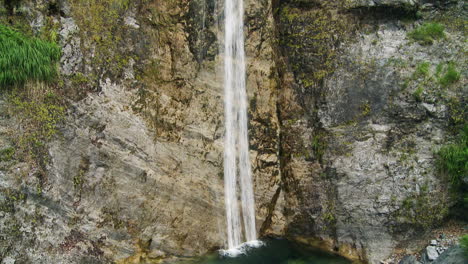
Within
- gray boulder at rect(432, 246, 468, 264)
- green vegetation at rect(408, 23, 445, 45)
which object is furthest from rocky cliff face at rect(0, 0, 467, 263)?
gray boulder at rect(432, 246, 468, 264)

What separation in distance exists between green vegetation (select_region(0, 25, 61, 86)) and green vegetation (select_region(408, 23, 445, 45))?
799 cm

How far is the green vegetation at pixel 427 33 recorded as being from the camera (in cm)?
901

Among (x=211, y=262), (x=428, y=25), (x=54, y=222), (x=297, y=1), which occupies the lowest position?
(x=211, y=262)

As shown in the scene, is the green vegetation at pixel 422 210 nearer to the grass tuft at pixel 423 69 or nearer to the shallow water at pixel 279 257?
the shallow water at pixel 279 257

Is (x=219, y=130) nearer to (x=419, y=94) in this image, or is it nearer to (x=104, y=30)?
(x=104, y=30)

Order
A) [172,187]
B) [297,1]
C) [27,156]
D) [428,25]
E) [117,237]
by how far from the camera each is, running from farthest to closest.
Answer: [297,1] < [428,25] < [172,187] < [117,237] < [27,156]

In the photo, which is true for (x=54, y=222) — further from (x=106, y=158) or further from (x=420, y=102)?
(x=420, y=102)

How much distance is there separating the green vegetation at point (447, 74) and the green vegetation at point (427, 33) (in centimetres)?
68

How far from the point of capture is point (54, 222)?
23.8 ft

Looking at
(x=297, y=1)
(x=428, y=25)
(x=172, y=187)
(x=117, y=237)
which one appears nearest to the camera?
(x=117, y=237)

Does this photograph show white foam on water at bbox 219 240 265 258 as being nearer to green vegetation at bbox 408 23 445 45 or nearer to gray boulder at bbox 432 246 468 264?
gray boulder at bbox 432 246 468 264

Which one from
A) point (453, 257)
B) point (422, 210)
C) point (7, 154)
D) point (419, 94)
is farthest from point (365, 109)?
point (7, 154)

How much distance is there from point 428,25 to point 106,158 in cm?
795

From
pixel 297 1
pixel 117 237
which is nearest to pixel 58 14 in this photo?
pixel 117 237
